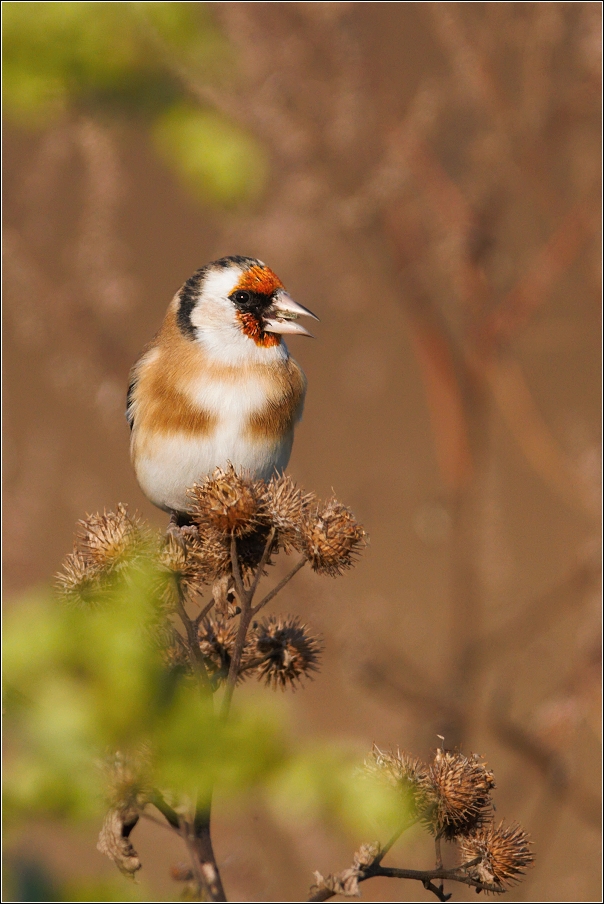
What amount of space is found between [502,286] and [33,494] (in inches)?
72.3

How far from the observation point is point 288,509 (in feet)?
5.79

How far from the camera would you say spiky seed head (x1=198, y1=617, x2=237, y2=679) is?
1.85 meters

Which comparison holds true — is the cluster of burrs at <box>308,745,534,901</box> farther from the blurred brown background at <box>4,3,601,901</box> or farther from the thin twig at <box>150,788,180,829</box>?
the blurred brown background at <box>4,3,601,901</box>

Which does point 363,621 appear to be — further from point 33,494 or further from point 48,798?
point 48,798

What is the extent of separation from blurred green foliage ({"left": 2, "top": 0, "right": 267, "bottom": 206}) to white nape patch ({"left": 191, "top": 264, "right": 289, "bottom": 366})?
0.22m

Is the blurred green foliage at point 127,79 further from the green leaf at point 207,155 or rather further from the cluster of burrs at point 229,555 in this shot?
the cluster of burrs at point 229,555

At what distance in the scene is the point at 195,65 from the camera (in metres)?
2.97

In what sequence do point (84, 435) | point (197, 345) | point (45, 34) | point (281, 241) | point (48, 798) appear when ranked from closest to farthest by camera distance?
point (48, 798) → point (45, 34) → point (197, 345) → point (281, 241) → point (84, 435)

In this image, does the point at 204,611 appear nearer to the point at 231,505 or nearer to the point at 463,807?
the point at 231,505

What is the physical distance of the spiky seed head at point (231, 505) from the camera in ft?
5.81

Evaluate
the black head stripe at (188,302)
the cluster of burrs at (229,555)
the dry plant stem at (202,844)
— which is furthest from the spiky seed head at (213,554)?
the black head stripe at (188,302)

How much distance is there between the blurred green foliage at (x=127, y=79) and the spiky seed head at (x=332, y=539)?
3.21 ft

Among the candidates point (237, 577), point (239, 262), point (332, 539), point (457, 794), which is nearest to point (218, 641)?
point (237, 577)

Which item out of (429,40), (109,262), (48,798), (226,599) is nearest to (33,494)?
(109,262)
